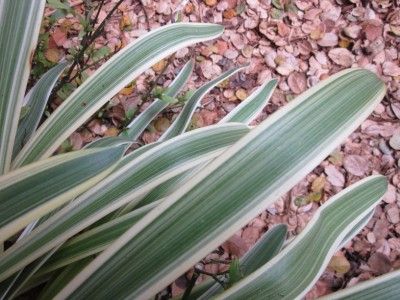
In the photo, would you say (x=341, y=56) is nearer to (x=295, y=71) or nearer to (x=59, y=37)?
(x=295, y=71)

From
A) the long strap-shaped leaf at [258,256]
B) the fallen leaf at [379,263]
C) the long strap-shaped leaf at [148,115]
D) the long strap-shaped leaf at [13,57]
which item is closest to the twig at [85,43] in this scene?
the long strap-shaped leaf at [148,115]

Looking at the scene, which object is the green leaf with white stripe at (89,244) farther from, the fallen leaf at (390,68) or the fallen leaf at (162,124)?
the fallen leaf at (390,68)

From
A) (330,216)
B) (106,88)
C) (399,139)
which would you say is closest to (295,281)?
(330,216)

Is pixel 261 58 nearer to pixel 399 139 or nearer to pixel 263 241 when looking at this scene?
pixel 399 139

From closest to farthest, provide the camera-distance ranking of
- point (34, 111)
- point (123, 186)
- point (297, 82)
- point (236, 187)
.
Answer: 1. point (236, 187)
2. point (123, 186)
3. point (34, 111)
4. point (297, 82)

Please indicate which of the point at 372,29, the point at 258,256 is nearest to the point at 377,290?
the point at 258,256

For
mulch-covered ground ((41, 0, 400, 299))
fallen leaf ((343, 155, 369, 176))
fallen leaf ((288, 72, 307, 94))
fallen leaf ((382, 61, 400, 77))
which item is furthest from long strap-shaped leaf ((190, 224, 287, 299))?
fallen leaf ((382, 61, 400, 77))
